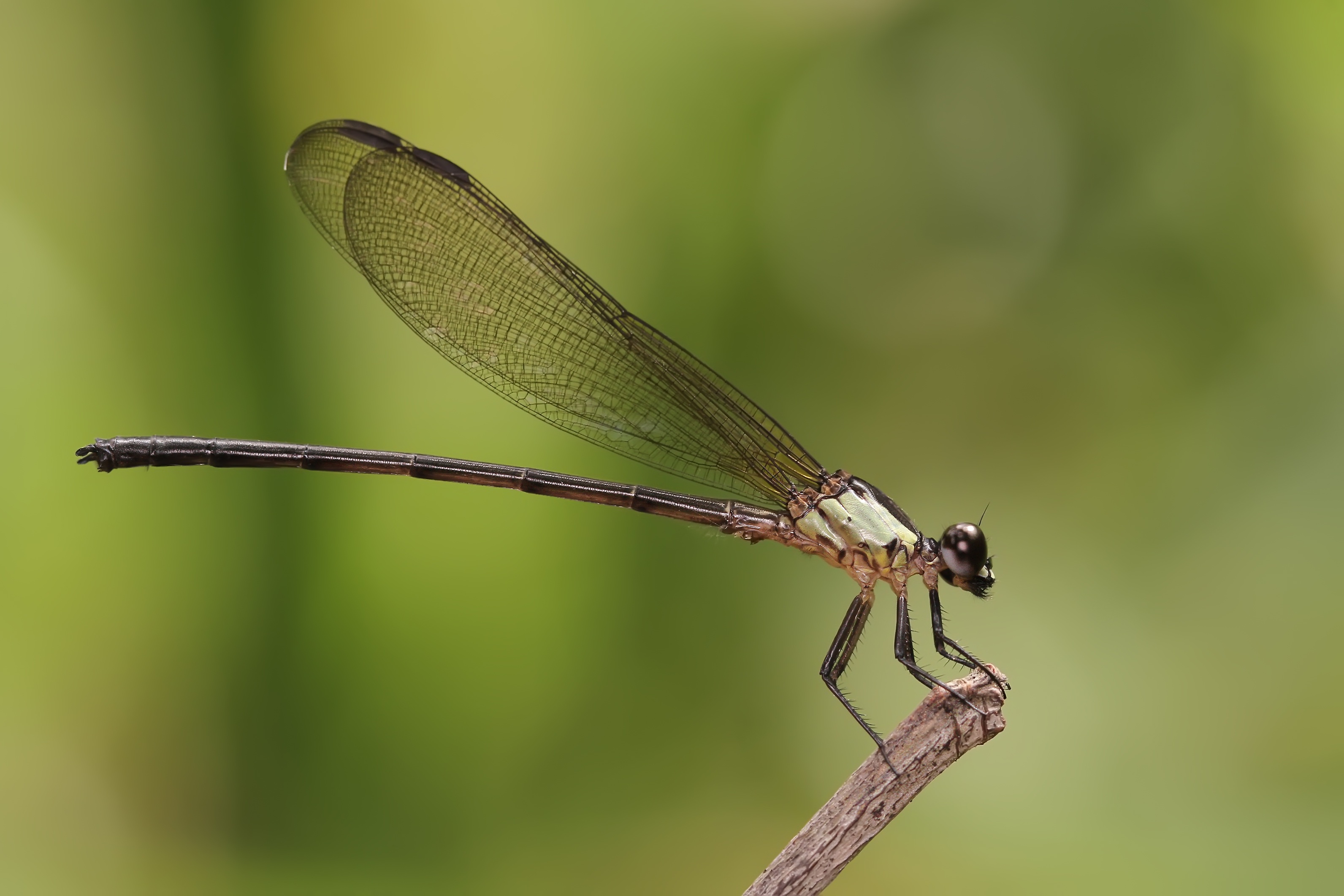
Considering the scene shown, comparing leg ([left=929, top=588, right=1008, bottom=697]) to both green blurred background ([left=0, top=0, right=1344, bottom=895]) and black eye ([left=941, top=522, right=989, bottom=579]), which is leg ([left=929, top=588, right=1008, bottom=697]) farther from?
green blurred background ([left=0, top=0, right=1344, bottom=895])

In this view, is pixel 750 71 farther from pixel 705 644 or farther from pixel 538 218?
pixel 705 644

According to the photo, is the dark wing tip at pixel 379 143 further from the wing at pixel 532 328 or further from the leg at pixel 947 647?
the leg at pixel 947 647

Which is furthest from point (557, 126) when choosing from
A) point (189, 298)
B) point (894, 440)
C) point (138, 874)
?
point (138, 874)

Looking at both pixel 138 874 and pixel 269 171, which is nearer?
pixel 138 874

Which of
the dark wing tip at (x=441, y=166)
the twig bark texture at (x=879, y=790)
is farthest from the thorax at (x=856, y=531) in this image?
the dark wing tip at (x=441, y=166)

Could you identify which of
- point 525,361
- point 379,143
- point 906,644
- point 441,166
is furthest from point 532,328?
point 906,644

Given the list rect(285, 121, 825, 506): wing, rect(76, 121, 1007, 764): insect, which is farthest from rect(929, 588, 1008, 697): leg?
rect(285, 121, 825, 506): wing
